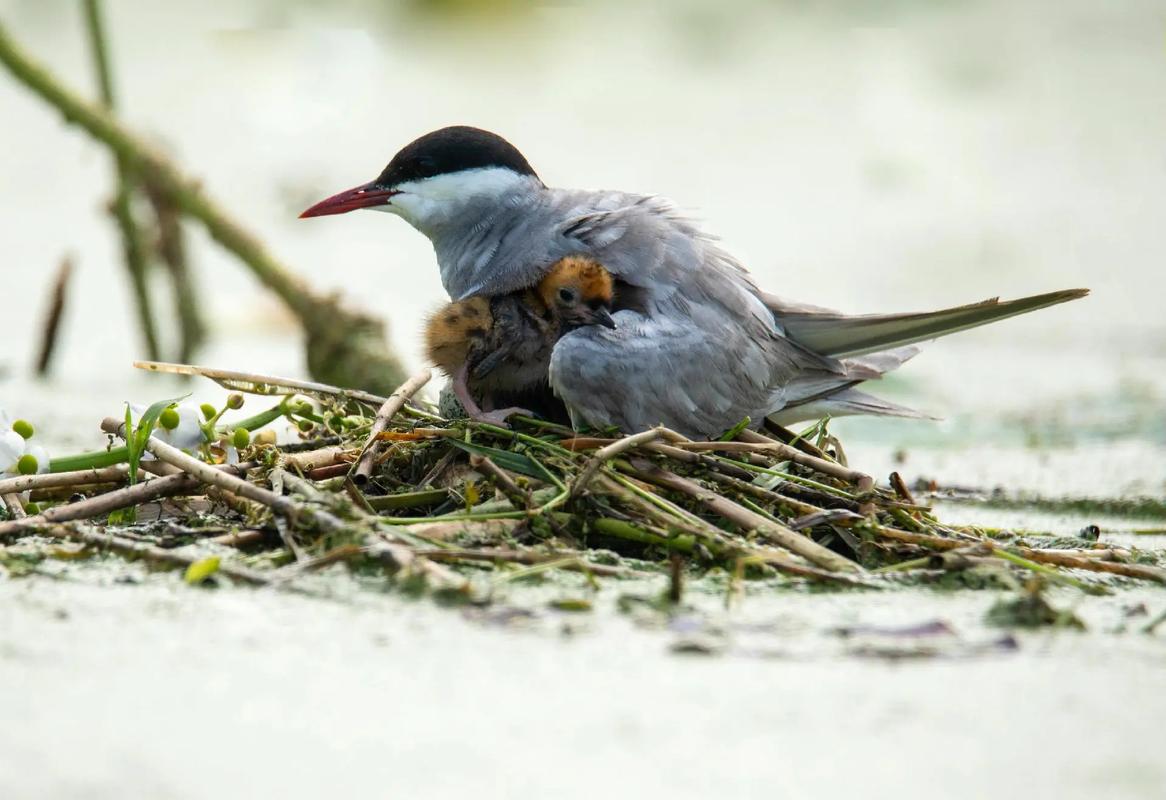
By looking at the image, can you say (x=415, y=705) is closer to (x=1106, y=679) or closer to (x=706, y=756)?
(x=706, y=756)

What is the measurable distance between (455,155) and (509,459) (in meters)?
1.22

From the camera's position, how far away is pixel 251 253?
634 centimetres

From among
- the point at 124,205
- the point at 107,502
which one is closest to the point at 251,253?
the point at 124,205

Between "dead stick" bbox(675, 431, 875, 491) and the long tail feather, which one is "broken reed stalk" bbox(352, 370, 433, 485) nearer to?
"dead stick" bbox(675, 431, 875, 491)

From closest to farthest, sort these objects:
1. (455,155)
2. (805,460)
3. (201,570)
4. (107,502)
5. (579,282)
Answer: (201,570) < (107,502) < (805,460) < (579,282) < (455,155)

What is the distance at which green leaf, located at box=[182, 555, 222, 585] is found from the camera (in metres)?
2.77

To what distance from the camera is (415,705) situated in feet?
7.43

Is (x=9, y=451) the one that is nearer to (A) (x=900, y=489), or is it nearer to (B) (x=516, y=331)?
(B) (x=516, y=331)

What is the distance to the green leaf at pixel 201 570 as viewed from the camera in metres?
2.77

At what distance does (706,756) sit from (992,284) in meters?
6.70

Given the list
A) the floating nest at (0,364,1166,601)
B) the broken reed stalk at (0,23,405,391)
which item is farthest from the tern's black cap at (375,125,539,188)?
the broken reed stalk at (0,23,405,391)

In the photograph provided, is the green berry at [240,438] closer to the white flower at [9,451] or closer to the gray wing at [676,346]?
the white flower at [9,451]

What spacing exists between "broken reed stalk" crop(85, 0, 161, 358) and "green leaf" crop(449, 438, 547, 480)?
160 inches

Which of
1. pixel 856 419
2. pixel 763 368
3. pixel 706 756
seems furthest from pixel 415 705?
pixel 856 419
